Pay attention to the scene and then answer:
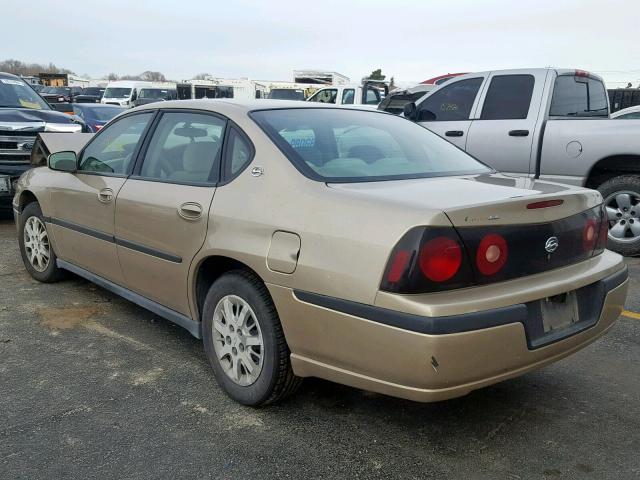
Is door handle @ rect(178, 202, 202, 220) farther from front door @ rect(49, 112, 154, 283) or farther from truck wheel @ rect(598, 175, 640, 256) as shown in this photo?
truck wheel @ rect(598, 175, 640, 256)

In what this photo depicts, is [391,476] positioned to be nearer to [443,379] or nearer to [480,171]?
[443,379]

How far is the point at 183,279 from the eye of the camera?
3324mm

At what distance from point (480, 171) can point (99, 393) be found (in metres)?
2.39

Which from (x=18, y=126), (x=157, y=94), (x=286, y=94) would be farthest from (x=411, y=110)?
(x=157, y=94)

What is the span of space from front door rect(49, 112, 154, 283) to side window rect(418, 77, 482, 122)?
4162 millimetres

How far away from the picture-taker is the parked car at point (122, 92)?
27.9 m

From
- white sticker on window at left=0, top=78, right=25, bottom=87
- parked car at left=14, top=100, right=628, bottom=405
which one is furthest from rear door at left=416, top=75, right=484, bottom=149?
white sticker on window at left=0, top=78, right=25, bottom=87

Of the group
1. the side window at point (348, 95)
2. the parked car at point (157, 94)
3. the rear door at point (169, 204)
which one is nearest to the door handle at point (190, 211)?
the rear door at point (169, 204)

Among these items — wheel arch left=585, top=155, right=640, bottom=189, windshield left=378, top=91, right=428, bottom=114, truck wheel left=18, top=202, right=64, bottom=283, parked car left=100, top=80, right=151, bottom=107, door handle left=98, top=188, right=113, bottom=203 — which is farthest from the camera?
parked car left=100, top=80, right=151, bottom=107

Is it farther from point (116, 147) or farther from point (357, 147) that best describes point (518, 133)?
point (116, 147)

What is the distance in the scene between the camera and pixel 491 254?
8.06 feet

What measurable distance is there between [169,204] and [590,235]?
217 cm

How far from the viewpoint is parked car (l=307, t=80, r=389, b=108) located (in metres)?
17.4

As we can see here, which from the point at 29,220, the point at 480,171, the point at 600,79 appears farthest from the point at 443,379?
the point at 600,79
